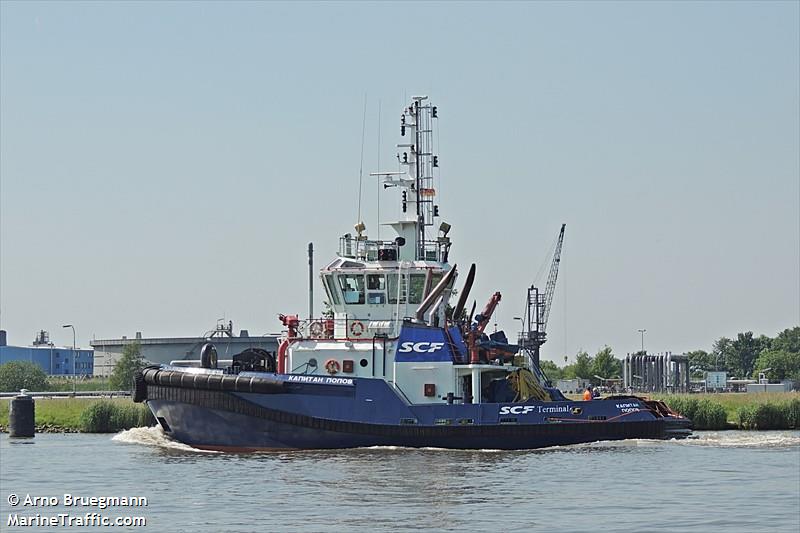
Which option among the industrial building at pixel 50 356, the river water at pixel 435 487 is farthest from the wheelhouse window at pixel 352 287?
the industrial building at pixel 50 356

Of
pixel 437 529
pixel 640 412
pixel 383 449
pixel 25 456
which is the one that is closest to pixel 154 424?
pixel 25 456

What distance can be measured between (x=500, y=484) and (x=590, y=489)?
6.23 feet

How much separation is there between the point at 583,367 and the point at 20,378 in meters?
38.9

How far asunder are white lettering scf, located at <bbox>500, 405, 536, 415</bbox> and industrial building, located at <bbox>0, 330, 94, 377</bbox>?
270 ft

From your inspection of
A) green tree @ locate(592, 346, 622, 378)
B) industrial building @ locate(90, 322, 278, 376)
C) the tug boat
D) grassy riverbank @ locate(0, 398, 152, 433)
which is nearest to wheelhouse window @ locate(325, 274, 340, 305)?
the tug boat

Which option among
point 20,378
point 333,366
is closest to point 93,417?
point 333,366

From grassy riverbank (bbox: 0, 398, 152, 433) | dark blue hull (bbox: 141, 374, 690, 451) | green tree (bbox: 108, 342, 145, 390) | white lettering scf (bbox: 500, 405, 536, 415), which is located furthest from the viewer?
green tree (bbox: 108, 342, 145, 390)

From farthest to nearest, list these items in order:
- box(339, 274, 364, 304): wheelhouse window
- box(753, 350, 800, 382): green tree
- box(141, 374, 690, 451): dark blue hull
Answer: box(753, 350, 800, 382): green tree
box(339, 274, 364, 304): wheelhouse window
box(141, 374, 690, 451): dark blue hull

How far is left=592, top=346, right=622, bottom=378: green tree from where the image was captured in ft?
307

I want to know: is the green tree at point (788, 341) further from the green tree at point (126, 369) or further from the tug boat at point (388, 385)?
the tug boat at point (388, 385)

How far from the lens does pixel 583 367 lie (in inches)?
3740

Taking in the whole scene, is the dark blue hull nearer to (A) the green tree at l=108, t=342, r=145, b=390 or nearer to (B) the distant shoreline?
(B) the distant shoreline

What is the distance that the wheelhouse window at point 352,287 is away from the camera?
36469 millimetres

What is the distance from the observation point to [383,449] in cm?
3366
